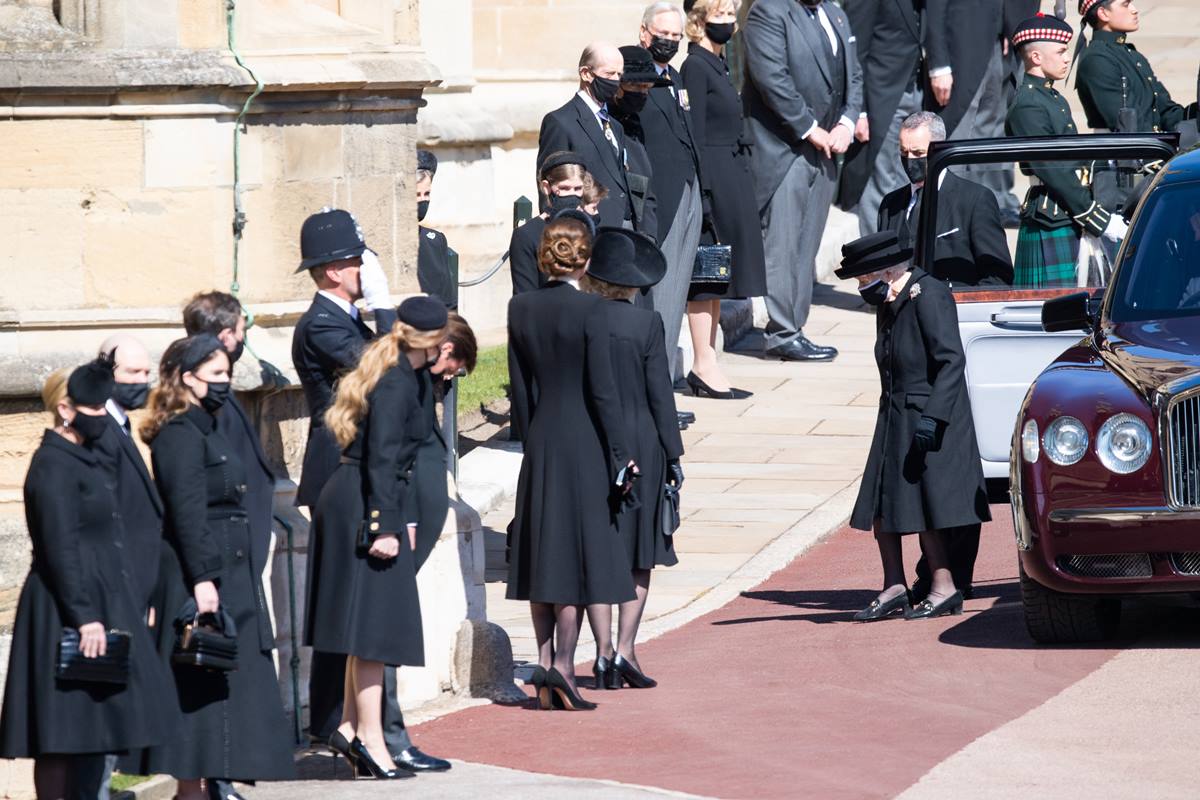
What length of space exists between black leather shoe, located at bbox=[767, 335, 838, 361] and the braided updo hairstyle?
316 inches

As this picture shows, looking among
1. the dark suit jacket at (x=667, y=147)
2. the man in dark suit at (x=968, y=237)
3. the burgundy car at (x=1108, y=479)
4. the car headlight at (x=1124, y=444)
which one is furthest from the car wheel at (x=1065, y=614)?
the dark suit jacket at (x=667, y=147)

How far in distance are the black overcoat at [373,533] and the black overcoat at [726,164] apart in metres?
7.50

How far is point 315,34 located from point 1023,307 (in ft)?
14.3

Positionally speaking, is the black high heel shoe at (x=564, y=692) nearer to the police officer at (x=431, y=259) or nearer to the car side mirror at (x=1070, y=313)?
the car side mirror at (x=1070, y=313)

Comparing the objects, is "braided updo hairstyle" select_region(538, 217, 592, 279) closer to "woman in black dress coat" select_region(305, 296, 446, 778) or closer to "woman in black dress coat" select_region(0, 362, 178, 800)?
"woman in black dress coat" select_region(305, 296, 446, 778)

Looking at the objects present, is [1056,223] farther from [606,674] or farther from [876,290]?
[606,674]

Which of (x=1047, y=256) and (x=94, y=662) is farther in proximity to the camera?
(x=1047, y=256)

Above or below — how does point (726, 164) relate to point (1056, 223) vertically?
above

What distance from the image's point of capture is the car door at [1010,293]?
12109 mm

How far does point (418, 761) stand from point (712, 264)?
287 inches

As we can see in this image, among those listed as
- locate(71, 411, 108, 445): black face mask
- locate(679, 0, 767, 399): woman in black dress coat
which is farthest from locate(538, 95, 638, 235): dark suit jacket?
locate(71, 411, 108, 445): black face mask

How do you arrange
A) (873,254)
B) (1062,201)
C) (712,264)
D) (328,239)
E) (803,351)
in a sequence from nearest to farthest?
(328,239), (873,254), (1062,201), (712,264), (803,351)

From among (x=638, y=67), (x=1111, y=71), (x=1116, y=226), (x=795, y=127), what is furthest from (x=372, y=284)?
(x=795, y=127)

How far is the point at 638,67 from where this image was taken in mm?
13531
